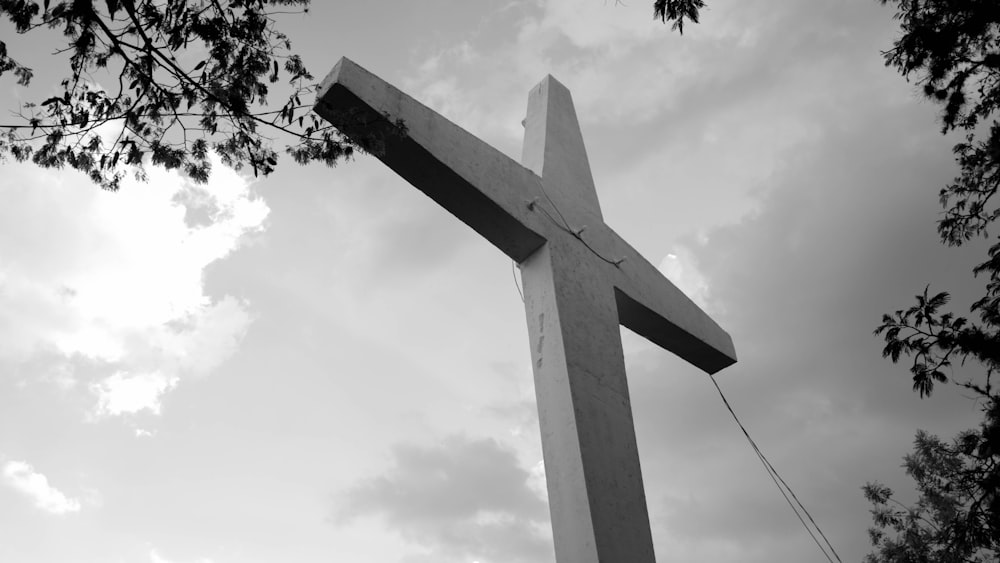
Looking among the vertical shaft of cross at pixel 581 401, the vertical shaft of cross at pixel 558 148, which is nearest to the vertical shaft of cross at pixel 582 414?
the vertical shaft of cross at pixel 581 401

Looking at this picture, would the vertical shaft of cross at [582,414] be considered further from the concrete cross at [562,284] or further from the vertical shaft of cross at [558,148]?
the vertical shaft of cross at [558,148]

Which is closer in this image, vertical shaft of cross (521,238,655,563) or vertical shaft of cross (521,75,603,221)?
vertical shaft of cross (521,238,655,563)

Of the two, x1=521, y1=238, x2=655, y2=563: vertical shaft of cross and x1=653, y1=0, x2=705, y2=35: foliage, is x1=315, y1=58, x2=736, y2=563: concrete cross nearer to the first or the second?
x1=521, y1=238, x2=655, y2=563: vertical shaft of cross

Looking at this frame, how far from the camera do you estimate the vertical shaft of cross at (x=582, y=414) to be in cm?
407

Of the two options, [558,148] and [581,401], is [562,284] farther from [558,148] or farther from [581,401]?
[558,148]

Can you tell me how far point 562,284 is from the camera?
4.89m

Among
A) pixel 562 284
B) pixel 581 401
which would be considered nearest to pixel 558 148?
pixel 562 284

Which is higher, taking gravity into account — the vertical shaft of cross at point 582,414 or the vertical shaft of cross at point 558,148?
the vertical shaft of cross at point 558,148

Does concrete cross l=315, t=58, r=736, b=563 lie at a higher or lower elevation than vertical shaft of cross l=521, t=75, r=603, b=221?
lower

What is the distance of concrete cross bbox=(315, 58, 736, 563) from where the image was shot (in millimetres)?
4148

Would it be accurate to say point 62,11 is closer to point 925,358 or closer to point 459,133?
point 459,133

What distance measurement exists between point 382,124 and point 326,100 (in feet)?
1.11

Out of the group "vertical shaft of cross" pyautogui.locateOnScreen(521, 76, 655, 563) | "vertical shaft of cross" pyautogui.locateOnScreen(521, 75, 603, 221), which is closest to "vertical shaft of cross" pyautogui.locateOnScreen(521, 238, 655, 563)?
"vertical shaft of cross" pyautogui.locateOnScreen(521, 76, 655, 563)

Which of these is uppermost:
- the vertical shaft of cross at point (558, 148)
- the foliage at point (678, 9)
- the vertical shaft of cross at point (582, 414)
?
the vertical shaft of cross at point (558, 148)
